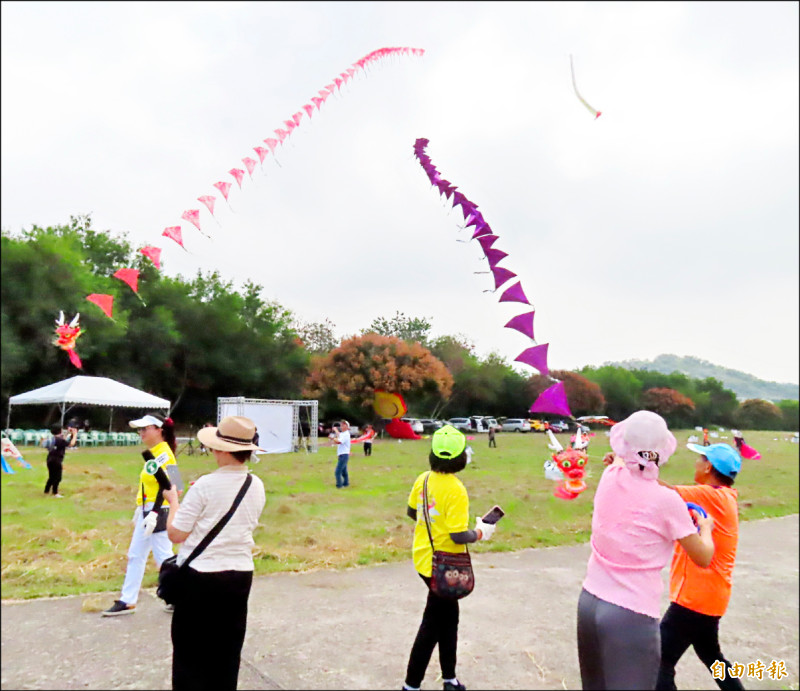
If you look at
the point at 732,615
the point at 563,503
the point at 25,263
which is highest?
the point at 25,263

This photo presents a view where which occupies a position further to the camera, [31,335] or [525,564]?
[525,564]

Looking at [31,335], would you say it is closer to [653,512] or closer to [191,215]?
[191,215]

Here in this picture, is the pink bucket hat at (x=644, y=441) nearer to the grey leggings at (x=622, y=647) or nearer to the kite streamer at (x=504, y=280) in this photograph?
the kite streamer at (x=504, y=280)

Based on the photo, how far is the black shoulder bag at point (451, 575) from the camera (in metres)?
2.68

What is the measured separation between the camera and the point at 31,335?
289 cm

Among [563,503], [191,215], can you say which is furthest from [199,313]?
[563,503]

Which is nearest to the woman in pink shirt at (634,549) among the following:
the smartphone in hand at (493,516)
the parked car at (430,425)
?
the smartphone in hand at (493,516)

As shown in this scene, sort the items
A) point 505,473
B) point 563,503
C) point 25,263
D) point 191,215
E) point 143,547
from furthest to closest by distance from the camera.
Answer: point 563,503 < point 143,547 < point 505,473 < point 25,263 < point 191,215

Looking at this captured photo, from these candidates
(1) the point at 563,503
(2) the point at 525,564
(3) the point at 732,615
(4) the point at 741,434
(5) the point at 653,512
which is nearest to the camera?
→ (5) the point at 653,512

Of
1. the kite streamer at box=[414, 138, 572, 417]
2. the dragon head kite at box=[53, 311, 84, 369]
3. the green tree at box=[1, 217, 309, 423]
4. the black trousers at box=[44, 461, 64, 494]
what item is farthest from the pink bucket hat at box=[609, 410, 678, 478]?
the black trousers at box=[44, 461, 64, 494]

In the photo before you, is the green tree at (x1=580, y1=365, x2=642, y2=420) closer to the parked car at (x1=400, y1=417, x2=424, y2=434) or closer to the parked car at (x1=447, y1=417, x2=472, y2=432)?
the parked car at (x1=447, y1=417, x2=472, y2=432)

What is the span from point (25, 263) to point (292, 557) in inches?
285

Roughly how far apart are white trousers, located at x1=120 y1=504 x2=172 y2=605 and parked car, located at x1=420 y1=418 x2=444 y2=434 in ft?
5.74

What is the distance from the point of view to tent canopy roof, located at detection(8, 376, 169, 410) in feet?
8.75
